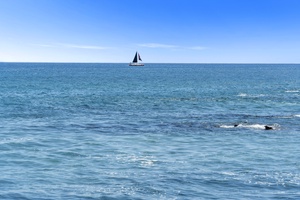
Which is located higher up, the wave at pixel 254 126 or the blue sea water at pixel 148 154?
the wave at pixel 254 126

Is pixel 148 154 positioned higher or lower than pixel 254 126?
lower

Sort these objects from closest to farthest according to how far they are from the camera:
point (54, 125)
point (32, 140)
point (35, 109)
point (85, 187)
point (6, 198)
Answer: point (6, 198)
point (85, 187)
point (32, 140)
point (54, 125)
point (35, 109)

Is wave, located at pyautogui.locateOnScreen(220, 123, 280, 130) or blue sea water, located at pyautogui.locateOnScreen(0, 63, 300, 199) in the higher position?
wave, located at pyautogui.locateOnScreen(220, 123, 280, 130)

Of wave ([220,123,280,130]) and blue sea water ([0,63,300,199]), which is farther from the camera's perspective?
wave ([220,123,280,130])

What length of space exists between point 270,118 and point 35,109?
3486cm

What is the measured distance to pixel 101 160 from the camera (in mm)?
33125

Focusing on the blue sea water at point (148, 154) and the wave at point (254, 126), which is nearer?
the blue sea water at point (148, 154)

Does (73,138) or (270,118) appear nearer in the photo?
(73,138)

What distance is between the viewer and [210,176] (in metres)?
28.9

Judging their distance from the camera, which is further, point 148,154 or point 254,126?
point 254,126

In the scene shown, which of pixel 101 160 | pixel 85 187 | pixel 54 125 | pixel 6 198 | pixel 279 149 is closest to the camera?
pixel 6 198

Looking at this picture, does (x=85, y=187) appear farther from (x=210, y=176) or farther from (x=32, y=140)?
(x=32, y=140)

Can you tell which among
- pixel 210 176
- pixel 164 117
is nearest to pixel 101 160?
pixel 210 176

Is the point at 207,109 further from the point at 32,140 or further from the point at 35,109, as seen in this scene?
the point at 32,140
